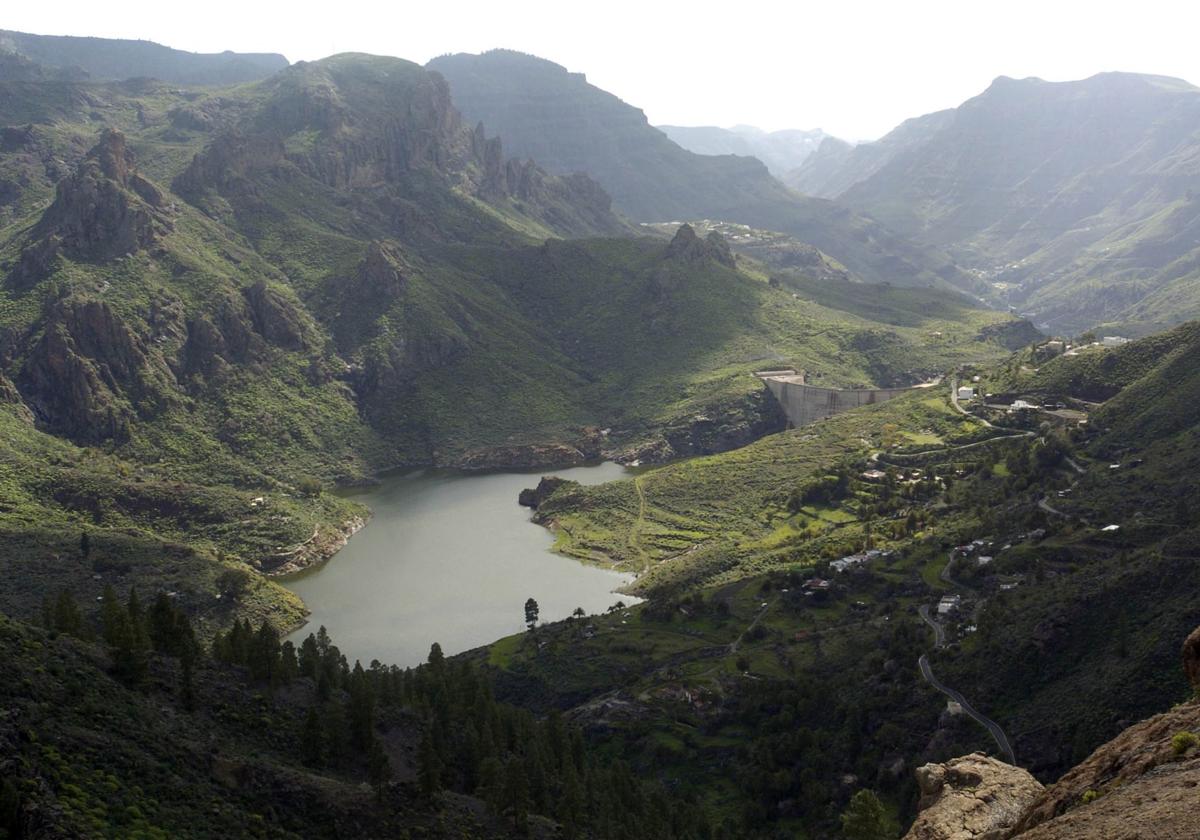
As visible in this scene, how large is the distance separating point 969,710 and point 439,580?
72552 millimetres

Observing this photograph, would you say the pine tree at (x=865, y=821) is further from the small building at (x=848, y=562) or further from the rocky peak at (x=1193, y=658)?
the small building at (x=848, y=562)

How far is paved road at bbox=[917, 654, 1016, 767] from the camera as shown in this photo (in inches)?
2494

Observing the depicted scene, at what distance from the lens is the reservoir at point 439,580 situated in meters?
113

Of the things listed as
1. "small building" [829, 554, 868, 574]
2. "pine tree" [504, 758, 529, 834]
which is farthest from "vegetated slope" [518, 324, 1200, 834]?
"pine tree" [504, 758, 529, 834]

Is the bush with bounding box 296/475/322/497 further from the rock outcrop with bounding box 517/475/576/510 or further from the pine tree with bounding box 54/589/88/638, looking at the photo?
the pine tree with bounding box 54/589/88/638

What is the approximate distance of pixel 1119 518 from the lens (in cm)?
9200

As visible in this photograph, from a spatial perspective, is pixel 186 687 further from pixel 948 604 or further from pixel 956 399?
pixel 956 399

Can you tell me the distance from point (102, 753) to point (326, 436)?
151941mm

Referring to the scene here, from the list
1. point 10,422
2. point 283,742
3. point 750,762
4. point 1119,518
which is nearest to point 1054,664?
point 750,762

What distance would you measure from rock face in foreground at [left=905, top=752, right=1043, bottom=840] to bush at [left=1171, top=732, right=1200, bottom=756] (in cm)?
923

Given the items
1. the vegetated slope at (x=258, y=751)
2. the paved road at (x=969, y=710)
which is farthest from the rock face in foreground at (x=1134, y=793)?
the paved road at (x=969, y=710)

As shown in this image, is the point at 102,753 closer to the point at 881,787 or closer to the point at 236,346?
the point at 881,787

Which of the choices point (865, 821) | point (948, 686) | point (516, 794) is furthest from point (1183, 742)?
point (948, 686)

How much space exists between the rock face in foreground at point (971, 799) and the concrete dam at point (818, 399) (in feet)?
451
